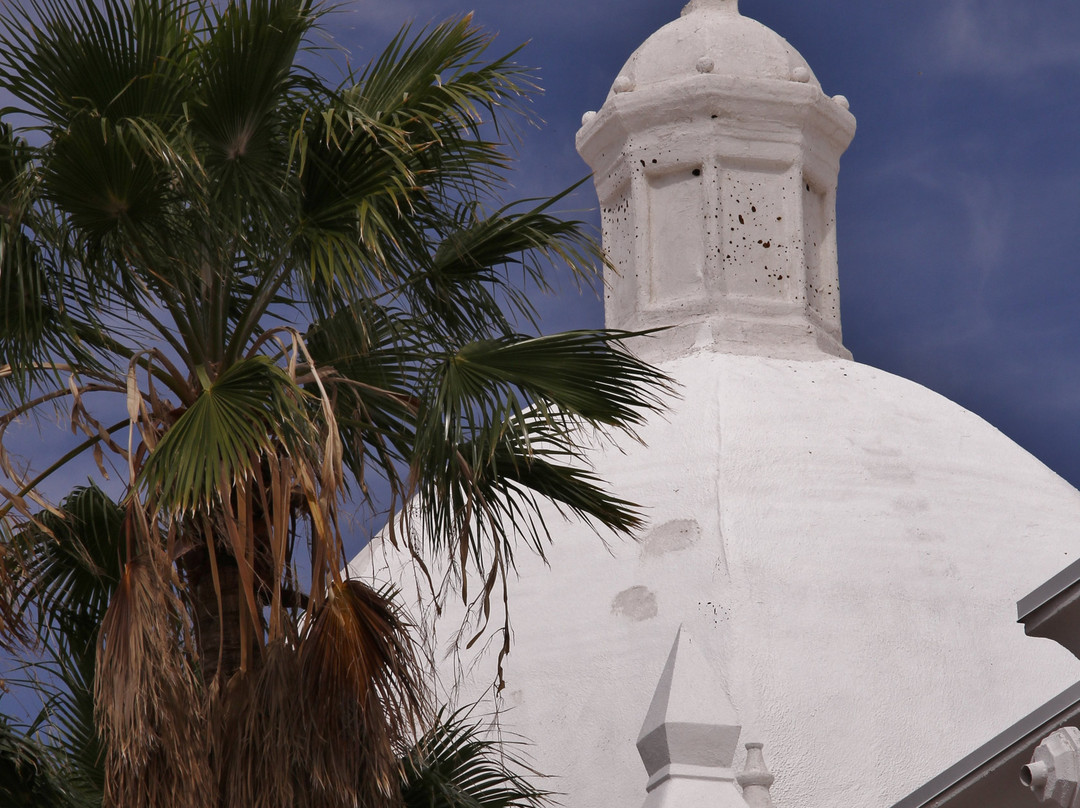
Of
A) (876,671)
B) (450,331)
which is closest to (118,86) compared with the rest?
(450,331)

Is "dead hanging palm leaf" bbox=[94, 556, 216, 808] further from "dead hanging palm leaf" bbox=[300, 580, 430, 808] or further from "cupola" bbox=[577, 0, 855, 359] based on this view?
"cupola" bbox=[577, 0, 855, 359]

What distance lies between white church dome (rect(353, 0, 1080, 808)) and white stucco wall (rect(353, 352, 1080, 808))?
2 centimetres

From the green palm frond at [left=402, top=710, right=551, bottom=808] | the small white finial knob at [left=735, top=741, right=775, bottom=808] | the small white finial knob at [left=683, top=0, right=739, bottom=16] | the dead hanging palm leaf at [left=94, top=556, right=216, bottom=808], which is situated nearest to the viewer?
the dead hanging palm leaf at [left=94, top=556, right=216, bottom=808]

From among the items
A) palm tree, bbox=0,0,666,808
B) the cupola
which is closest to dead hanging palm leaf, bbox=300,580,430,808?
palm tree, bbox=0,0,666,808

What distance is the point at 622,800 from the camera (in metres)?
12.0

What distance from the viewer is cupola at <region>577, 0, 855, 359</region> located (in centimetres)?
1574

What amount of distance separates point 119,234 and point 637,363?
2.38m

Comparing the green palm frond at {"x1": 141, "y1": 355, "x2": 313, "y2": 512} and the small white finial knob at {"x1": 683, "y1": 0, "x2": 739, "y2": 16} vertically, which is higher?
the small white finial knob at {"x1": 683, "y1": 0, "x2": 739, "y2": 16}

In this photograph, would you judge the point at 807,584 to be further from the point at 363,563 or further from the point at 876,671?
the point at 363,563

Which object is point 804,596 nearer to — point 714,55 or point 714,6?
point 714,55

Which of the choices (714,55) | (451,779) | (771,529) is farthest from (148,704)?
(714,55)

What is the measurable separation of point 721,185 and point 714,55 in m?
1.25

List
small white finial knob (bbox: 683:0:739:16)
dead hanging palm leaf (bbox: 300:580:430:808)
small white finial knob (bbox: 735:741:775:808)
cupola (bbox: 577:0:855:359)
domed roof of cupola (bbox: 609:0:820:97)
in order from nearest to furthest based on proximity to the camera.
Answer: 1. dead hanging palm leaf (bbox: 300:580:430:808)
2. small white finial knob (bbox: 735:741:775:808)
3. cupola (bbox: 577:0:855:359)
4. domed roof of cupola (bbox: 609:0:820:97)
5. small white finial knob (bbox: 683:0:739:16)

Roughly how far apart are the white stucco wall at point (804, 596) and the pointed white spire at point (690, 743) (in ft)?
6.44
